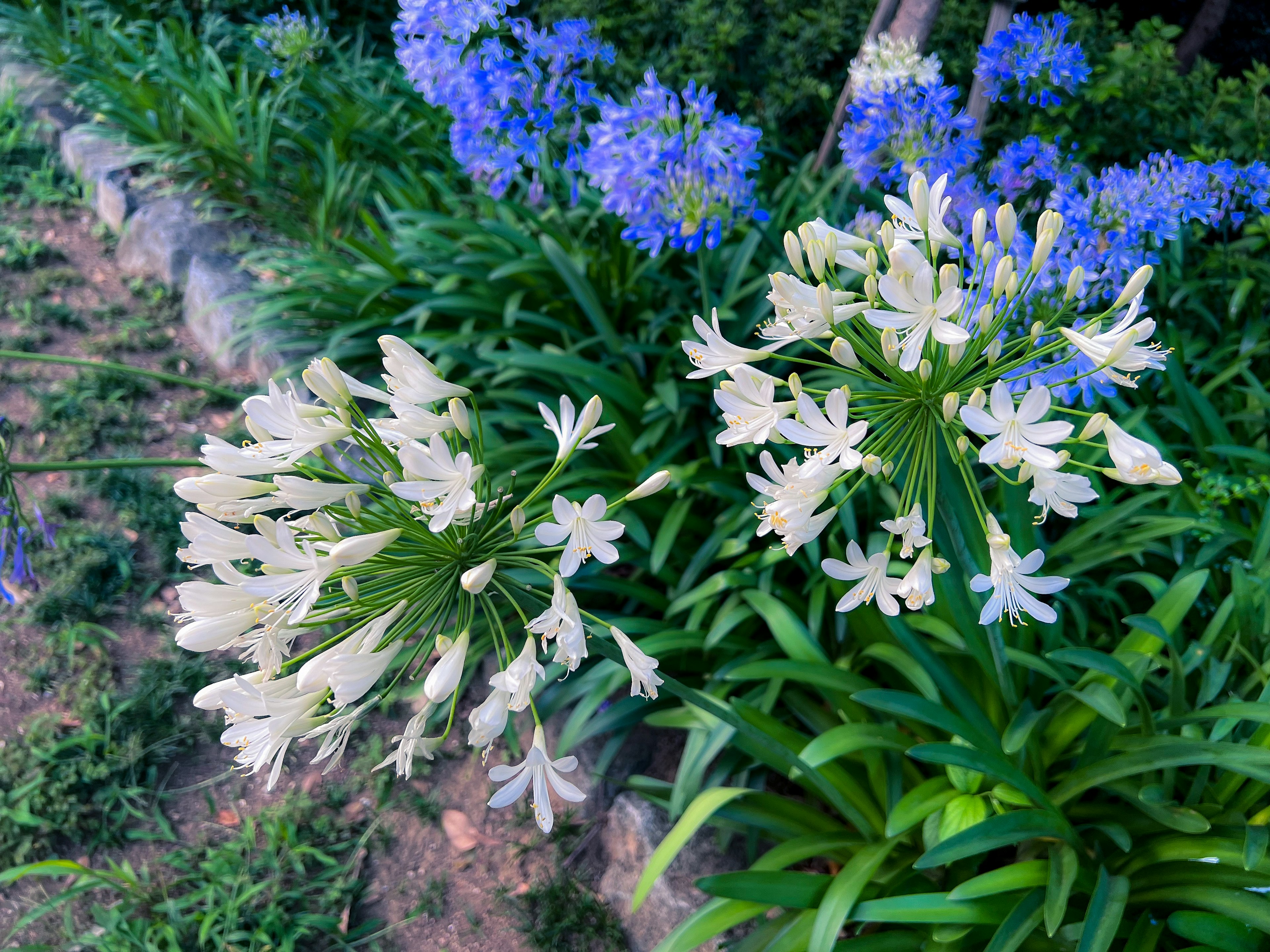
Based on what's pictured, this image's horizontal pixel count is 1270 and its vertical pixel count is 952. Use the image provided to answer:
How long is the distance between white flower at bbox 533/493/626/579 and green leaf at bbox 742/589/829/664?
4.00 ft

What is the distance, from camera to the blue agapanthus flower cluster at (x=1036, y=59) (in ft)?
9.24

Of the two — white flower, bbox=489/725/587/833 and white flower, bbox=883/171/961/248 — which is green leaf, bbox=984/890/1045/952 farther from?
white flower, bbox=883/171/961/248

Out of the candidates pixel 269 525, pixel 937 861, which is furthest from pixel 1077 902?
pixel 269 525

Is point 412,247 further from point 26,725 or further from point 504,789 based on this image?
point 504,789

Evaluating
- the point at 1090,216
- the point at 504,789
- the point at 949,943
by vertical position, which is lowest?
the point at 949,943

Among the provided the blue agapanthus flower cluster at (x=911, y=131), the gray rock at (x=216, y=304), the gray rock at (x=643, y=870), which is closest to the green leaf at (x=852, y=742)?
the gray rock at (x=643, y=870)

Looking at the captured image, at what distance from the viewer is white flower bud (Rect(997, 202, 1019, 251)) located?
4.98ft

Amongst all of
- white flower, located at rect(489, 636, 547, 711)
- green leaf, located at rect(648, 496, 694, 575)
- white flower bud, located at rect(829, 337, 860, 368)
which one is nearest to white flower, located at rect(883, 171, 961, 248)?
white flower bud, located at rect(829, 337, 860, 368)

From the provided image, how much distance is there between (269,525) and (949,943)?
1730 mm

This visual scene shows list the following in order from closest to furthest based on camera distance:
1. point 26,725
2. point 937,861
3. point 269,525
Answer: point 269,525
point 937,861
point 26,725

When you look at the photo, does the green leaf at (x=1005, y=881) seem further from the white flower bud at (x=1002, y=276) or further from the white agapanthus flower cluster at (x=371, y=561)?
the white flower bud at (x=1002, y=276)

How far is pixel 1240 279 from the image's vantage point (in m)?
3.45

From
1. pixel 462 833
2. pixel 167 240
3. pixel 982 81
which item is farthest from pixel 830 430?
pixel 167 240

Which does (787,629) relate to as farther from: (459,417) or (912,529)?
(459,417)
